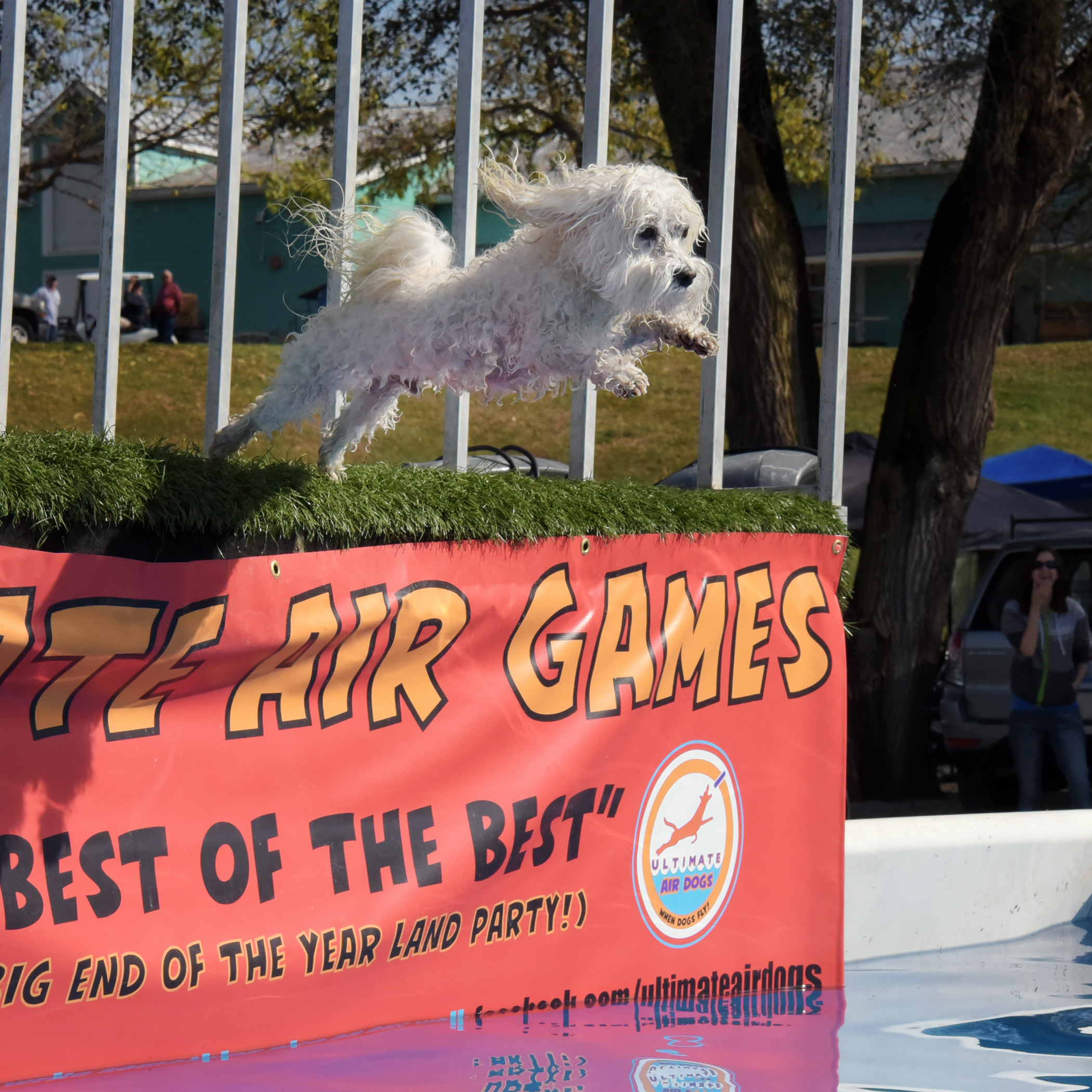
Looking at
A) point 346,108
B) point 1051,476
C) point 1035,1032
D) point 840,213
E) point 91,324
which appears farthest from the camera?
point 91,324

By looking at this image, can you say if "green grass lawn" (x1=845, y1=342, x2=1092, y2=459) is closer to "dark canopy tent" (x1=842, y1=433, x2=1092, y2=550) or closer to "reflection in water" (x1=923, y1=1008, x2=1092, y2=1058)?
"dark canopy tent" (x1=842, y1=433, x2=1092, y2=550)

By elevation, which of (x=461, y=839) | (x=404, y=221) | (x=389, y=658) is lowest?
(x=461, y=839)

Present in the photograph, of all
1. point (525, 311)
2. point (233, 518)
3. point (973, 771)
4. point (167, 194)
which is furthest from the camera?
point (167, 194)

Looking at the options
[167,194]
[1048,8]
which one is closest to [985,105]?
[1048,8]

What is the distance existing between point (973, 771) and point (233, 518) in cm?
615

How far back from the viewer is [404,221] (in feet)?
8.75

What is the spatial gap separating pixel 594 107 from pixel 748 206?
11.2 feet

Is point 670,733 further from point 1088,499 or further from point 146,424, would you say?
Result: point 146,424

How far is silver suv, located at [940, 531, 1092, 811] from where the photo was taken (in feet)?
25.5

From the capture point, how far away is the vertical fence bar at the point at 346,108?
3.25 metres

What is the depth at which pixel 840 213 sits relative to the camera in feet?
13.3

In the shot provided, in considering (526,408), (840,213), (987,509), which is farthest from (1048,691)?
(526,408)

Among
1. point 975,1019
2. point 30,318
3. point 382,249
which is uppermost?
point 30,318

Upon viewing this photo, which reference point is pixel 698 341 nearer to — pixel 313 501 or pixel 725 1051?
pixel 313 501
